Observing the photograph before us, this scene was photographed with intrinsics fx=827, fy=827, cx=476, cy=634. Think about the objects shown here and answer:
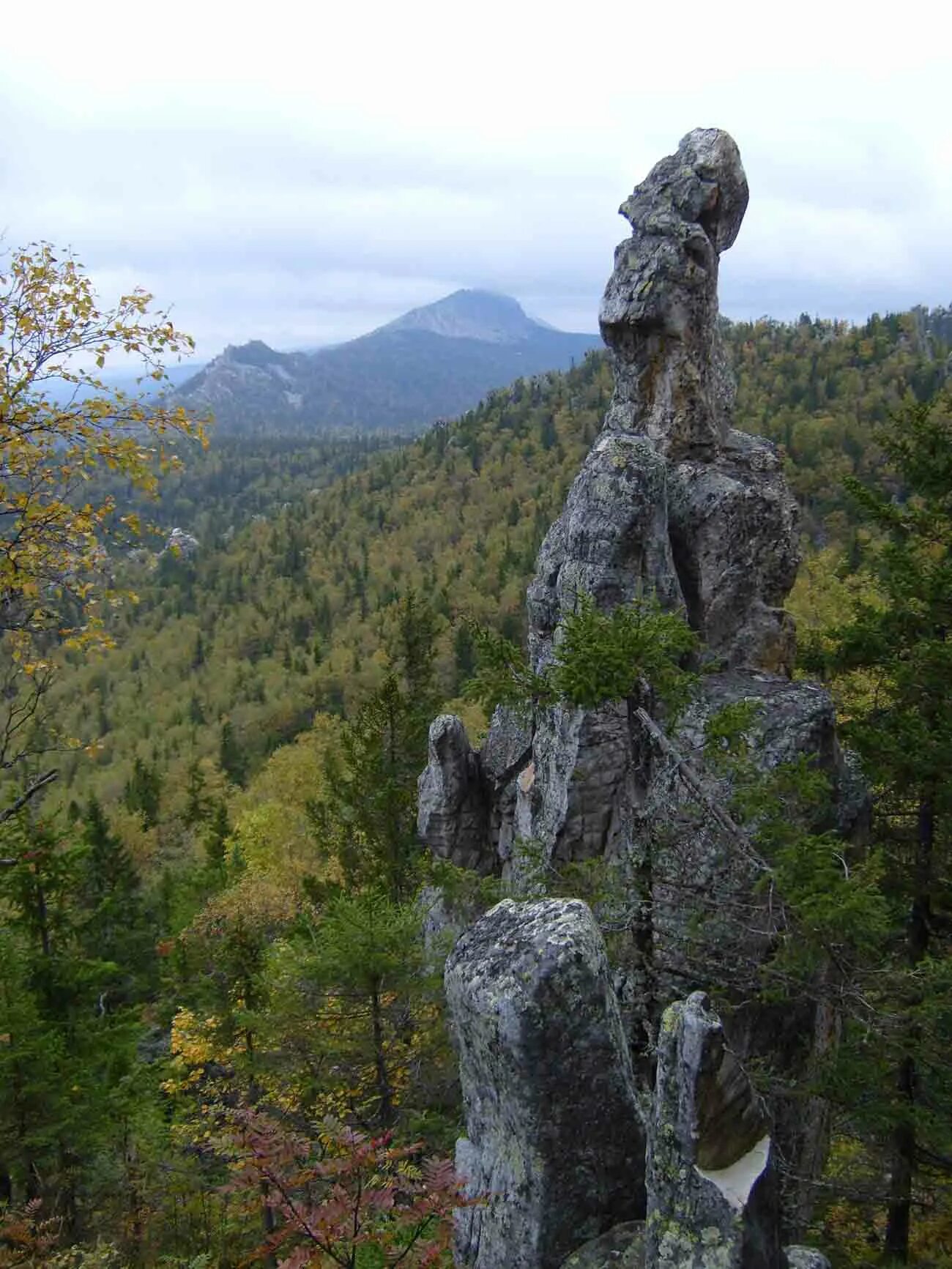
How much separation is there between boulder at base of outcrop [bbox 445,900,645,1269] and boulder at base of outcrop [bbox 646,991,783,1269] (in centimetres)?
84

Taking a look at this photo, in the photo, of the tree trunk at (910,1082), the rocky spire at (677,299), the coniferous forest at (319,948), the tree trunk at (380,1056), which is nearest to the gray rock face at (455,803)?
the coniferous forest at (319,948)

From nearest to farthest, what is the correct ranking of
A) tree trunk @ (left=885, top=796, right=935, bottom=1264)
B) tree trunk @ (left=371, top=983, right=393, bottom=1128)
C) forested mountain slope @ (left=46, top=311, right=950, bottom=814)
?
1. tree trunk @ (left=885, top=796, right=935, bottom=1264)
2. tree trunk @ (left=371, top=983, right=393, bottom=1128)
3. forested mountain slope @ (left=46, top=311, right=950, bottom=814)

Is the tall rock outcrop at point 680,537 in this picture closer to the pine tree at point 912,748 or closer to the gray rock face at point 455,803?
the pine tree at point 912,748

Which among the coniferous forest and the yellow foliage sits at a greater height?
the yellow foliage

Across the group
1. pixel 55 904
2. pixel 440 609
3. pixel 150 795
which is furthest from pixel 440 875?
pixel 440 609

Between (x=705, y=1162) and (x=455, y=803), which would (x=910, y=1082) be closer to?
(x=705, y=1162)

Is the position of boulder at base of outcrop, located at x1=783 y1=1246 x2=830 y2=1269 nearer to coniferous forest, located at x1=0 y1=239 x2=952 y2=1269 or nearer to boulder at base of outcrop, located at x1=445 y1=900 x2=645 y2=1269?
boulder at base of outcrop, located at x1=445 y1=900 x2=645 y2=1269

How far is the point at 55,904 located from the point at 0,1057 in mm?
4075

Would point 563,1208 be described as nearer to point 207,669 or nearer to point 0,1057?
point 0,1057

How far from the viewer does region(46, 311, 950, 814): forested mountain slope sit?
80812 mm

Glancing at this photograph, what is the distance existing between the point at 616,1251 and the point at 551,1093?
116cm

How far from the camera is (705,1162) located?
5.07m

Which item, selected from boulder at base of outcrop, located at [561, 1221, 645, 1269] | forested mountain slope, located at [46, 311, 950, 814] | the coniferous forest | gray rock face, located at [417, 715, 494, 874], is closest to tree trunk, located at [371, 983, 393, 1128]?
the coniferous forest

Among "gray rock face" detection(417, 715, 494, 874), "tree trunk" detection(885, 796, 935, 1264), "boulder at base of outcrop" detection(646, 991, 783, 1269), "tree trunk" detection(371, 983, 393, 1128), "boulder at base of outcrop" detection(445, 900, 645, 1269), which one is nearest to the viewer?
"boulder at base of outcrop" detection(646, 991, 783, 1269)
